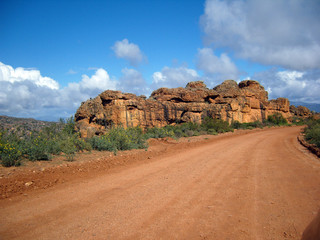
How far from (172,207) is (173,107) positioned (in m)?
22.4

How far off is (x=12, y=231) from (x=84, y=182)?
8.65 ft

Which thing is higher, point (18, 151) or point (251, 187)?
point (18, 151)

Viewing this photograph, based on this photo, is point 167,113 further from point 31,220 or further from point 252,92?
point 31,220

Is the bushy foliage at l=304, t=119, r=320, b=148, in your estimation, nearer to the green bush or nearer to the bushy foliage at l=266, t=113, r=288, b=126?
the green bush

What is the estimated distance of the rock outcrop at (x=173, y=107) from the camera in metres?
20.4

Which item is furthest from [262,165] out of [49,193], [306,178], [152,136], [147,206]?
[152,136]

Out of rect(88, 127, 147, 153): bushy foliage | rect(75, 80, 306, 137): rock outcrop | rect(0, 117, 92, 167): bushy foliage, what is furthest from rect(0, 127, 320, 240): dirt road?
rect(75, 80, 306, 137): rock outcrop

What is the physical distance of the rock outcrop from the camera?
20.4 metres

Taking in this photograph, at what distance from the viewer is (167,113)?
83.3 ft

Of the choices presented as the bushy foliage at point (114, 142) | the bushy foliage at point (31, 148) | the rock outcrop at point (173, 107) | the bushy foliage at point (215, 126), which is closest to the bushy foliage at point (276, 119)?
the rock outcrop at point (173, 107)

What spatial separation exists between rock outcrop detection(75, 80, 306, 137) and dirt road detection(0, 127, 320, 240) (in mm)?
11890

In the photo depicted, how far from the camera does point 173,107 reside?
26.0m

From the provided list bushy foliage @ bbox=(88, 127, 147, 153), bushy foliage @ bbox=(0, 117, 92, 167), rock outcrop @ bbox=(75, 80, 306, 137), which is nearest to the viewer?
bushy foliage @ bbox=(0, 117, 92, 167)

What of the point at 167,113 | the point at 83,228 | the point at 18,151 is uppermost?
the point at 167,113
